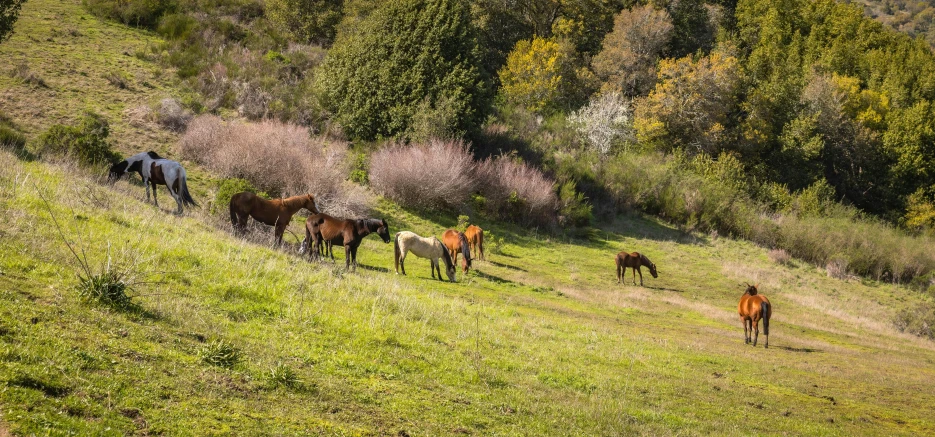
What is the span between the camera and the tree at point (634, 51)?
63.6m

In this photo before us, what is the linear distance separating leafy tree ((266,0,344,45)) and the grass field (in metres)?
27.1

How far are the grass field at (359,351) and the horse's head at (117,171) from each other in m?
0.51

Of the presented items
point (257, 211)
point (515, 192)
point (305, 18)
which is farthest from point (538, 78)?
point (257, 211)

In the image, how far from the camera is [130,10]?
42812mm

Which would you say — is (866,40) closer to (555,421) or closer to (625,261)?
(625,261)

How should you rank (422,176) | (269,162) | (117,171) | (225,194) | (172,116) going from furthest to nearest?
(422,176), (172,116), (269,162), (225,194), (117,171)

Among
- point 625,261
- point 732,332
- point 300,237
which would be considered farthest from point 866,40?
point 300,237

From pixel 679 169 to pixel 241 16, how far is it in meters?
34.1

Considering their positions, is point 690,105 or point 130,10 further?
point 690,105

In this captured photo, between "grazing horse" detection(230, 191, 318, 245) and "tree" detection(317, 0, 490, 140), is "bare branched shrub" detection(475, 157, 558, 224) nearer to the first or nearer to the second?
"tree" detection(317, 0, 490, 140)

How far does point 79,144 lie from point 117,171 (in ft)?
10.5

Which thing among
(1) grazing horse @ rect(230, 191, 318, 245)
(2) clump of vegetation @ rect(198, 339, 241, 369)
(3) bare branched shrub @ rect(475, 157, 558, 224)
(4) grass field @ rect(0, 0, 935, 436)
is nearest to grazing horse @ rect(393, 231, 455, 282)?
(4) grass field @ rect(0, 0, 935, 436)

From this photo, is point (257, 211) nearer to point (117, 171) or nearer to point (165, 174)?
point (165, 174)

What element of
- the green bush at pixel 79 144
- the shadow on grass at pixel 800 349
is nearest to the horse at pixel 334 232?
the green bush at pixel 79 144
